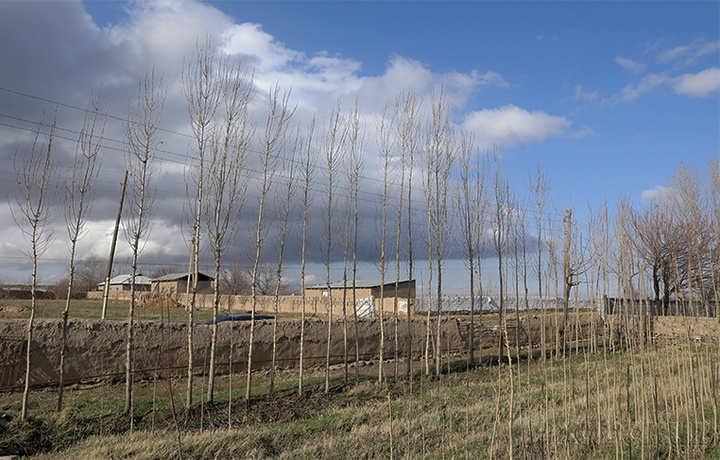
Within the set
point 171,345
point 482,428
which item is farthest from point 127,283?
point 482,428

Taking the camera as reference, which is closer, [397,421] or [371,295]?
[397,421]

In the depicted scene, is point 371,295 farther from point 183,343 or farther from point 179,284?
point 183,343

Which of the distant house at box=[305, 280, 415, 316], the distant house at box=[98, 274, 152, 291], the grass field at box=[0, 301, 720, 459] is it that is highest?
the distant house at box=[98, 274, 152, 291]

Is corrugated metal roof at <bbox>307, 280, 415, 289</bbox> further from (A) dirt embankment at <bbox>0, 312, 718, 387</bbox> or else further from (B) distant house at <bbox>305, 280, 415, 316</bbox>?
(A) dirt embankment at <bbox>0, 312, 718, 387</bbox>

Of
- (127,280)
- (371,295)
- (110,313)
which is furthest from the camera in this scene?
(127,280)

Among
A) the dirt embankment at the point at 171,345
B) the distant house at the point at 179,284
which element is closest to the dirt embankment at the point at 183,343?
the dirt embankment at the point at 171,345

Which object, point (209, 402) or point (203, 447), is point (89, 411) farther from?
point (203, 447)

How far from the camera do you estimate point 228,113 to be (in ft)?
34.2

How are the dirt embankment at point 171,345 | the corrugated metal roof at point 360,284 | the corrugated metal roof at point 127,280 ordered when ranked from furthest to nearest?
the corrugated metal roof at point 127,280 → the corrugated metal roof at point 360,284 → the dirt embankment at point 171,345

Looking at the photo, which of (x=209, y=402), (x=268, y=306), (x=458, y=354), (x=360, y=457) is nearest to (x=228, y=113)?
(x=209, y=402)

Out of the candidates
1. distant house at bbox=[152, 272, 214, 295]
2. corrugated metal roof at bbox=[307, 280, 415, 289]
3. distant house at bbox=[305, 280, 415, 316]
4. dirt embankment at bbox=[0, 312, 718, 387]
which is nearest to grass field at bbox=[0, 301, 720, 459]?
dirt embankment at bbox=[0, 312, 718, 387]

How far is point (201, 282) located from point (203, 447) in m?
49.2

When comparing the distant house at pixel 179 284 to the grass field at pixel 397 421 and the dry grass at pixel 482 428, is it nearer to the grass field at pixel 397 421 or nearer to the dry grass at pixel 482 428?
the grass field at pixel 397 421

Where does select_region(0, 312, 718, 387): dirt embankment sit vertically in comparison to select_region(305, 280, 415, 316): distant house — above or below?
below
